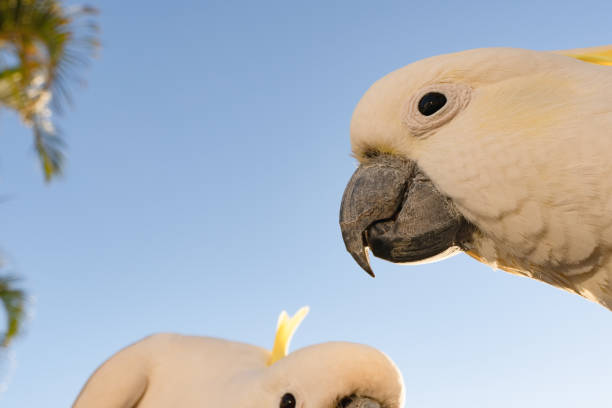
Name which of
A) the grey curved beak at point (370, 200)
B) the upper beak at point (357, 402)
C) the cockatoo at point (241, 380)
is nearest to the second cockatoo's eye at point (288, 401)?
the cockatoo at point (241, 380)

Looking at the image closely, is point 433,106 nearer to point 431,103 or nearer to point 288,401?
point 431,103

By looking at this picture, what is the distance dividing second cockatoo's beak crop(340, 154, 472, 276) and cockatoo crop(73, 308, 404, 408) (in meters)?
1.13

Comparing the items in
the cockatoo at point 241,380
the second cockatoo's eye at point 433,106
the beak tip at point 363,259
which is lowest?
the cockatoo at point 241,380

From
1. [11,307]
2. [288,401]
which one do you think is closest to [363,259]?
[288,401]

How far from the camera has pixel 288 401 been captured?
7.04 ft

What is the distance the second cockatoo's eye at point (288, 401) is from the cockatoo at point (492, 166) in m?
1.23

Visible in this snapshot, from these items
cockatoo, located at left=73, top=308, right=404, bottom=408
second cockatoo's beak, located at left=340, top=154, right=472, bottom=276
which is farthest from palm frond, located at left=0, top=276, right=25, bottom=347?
second cockatoo's beak, located at left=340, top=154, right=472, bottom=276

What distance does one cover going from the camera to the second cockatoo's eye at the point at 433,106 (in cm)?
110

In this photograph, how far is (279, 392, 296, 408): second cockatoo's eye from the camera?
2141 mm

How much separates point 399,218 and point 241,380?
4.72ft

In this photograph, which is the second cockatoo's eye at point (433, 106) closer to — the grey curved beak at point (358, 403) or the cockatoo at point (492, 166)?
the cockatoo at point (492, 166)

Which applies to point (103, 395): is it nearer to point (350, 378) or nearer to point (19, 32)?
point (350, 378)

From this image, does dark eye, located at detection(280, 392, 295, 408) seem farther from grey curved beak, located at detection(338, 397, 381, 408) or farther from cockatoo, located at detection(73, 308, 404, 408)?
grey curved beak, located at detection(338, 397, 381, 408)

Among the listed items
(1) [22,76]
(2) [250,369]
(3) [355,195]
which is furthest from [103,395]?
(1) [22,76]
